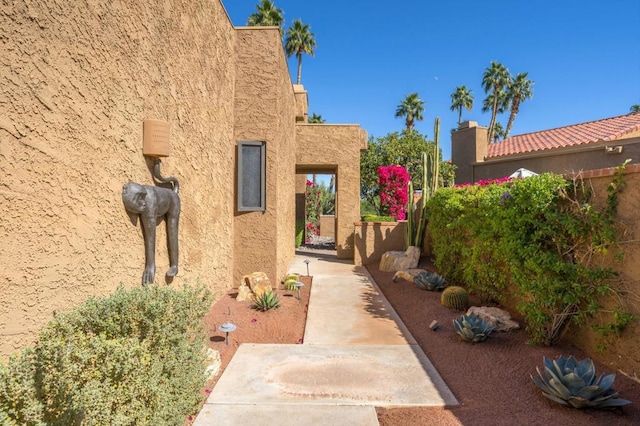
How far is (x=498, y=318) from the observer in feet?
18.0

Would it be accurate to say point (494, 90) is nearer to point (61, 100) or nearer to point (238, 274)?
point (238, 274)

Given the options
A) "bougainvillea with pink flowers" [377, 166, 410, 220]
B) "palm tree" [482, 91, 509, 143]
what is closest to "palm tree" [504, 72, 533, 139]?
"palm tree" [482, 91, 509, 143]

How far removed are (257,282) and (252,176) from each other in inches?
89.7

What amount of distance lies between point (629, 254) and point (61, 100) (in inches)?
219

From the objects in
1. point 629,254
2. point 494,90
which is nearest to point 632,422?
point 629,254

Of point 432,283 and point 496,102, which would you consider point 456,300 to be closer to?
point 432,283

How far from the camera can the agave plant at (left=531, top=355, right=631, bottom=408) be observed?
321 cm

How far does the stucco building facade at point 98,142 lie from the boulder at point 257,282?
0.50 m

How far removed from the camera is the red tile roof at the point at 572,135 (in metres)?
13.2

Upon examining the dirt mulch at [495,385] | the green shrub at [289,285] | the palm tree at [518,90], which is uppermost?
the palm tree at [518,90]

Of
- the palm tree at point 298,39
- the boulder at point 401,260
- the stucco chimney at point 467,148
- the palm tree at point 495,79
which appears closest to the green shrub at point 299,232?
the boulder at point 401,260

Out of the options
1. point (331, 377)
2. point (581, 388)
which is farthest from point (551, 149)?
point (331, 377)

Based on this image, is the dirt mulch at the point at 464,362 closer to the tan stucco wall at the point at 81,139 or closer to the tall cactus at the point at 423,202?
the tan stucco wall at the point at 81,139

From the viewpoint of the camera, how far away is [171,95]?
4.98m
